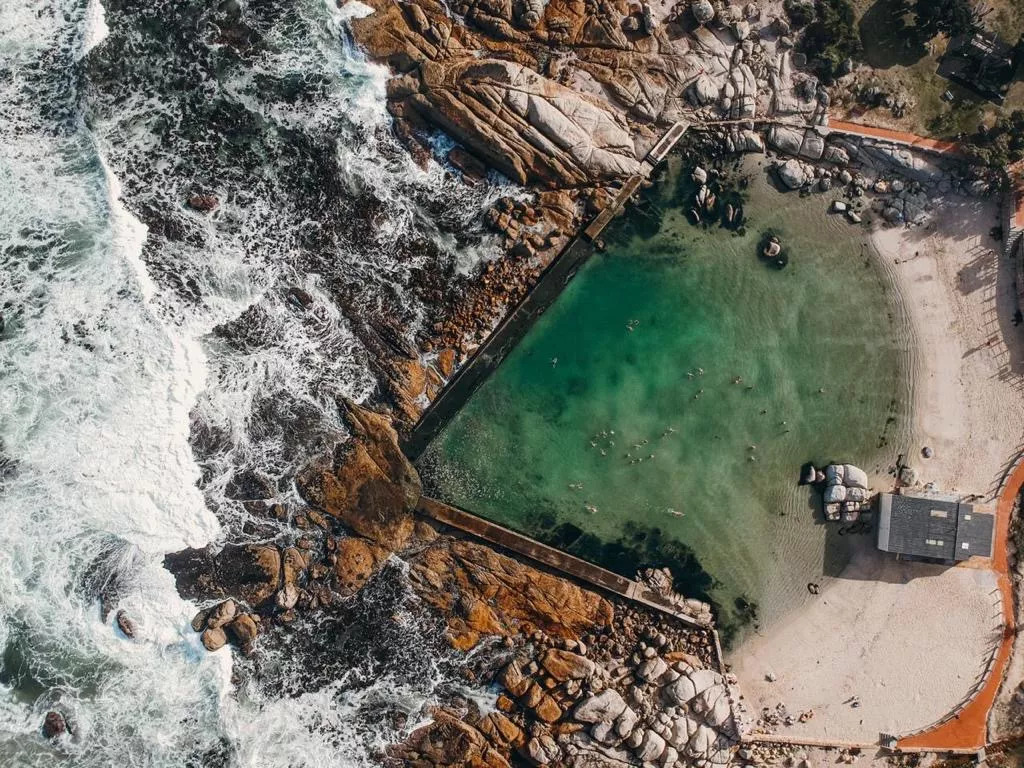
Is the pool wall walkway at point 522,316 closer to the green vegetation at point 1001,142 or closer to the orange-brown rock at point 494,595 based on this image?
the orange-brown rock at point 494,595

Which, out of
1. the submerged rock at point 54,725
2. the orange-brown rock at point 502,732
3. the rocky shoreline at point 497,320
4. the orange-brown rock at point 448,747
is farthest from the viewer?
the rocky shoreline at point 497,320

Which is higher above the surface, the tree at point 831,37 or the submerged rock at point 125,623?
the tree at point 831,37

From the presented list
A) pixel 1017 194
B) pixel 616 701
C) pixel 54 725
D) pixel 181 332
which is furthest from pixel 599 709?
pixel 1017 194

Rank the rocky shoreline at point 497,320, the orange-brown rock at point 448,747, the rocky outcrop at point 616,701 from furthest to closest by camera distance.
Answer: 1. the rocky shoreline at point 497,320
2. the rocky outcrop at point 616,701
3. the orange-brown rock at point 448,747

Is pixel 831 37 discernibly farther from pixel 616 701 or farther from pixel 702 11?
pixel 616 701

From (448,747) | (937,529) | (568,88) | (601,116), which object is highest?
(568,88)

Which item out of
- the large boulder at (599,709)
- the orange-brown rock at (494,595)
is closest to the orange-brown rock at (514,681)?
the orange-brown rock at (494,595)

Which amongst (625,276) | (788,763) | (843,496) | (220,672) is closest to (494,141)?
(625,276)
